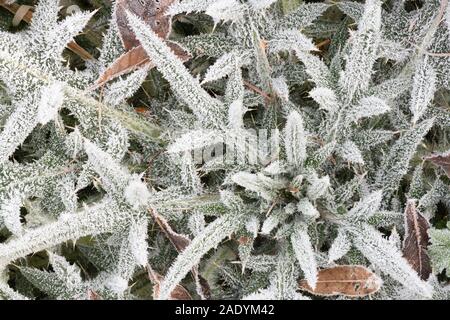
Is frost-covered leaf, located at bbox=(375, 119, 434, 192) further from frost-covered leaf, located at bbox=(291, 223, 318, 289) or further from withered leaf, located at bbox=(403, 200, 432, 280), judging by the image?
frost-covered leaf, located at bbox=(291, 223, 318, 289)

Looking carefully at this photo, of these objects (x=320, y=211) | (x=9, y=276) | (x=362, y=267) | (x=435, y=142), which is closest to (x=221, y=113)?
(x=320, y=211)

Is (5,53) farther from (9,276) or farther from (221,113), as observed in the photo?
(9,276)

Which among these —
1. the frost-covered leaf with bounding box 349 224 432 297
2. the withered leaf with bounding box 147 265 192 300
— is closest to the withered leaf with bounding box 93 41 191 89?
the withered leaf with bounding box 147 265 192 300

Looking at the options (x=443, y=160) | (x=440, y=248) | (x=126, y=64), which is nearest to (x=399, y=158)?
(x=443, y=160)

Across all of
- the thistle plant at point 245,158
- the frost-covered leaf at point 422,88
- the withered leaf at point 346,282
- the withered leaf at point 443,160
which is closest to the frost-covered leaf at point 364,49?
the thistle plant at point 245,158

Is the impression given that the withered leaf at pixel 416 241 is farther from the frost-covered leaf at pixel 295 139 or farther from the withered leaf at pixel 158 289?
the withered leaf at pixel 158 289

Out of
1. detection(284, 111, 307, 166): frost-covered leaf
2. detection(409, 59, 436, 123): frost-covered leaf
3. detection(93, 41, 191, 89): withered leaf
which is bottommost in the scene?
detection(284, 111, 307, 166): frost-covered leaf
